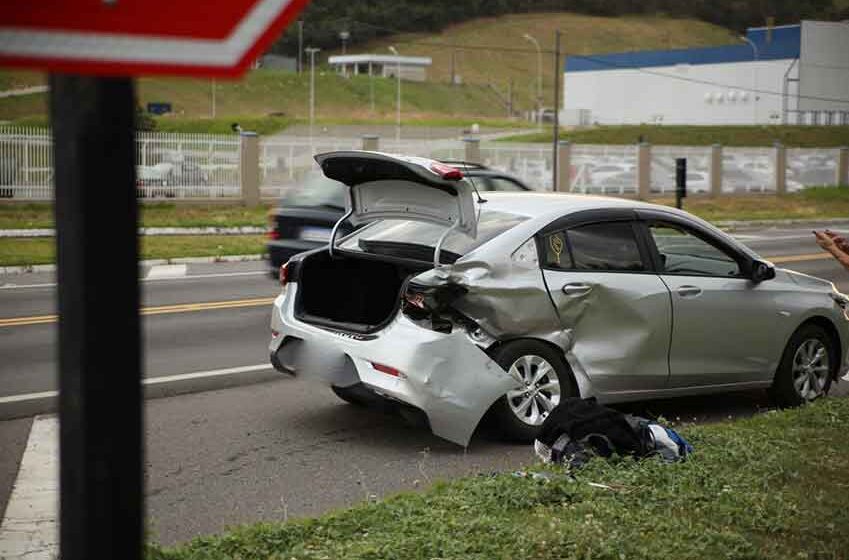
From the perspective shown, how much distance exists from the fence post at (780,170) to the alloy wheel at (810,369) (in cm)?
4035

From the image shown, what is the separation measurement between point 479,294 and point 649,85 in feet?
275

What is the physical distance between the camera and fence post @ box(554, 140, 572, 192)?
40531mm

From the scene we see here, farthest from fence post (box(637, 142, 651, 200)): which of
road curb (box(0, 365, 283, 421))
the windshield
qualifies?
road curb (box(0, 365, 283, 421))

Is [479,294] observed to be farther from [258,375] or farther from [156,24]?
[156,24]

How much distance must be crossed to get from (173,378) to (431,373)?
10.7ft

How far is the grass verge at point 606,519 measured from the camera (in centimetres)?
460

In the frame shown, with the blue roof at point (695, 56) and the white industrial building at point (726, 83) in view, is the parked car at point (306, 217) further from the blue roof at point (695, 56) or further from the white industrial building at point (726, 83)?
the blue roof at point (695, 56)

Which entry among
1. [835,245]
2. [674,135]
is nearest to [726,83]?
[674,135]

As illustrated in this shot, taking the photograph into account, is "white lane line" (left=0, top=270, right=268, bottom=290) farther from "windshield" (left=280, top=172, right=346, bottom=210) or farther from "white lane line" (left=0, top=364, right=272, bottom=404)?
"white lane line" (left=0, top=364, right=272, bottom=404)

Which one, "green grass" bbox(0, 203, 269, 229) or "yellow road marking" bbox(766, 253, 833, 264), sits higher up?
"green grass" bbox(0, 203, 269, 229)

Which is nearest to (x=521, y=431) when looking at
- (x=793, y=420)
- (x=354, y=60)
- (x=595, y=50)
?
(x=793, y=420)

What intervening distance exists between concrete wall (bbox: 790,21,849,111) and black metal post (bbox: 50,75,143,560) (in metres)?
14.5

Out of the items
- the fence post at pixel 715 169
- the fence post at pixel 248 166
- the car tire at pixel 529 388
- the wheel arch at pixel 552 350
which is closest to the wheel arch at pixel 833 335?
the wheel arch at pixel 552 350

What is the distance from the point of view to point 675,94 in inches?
3295
